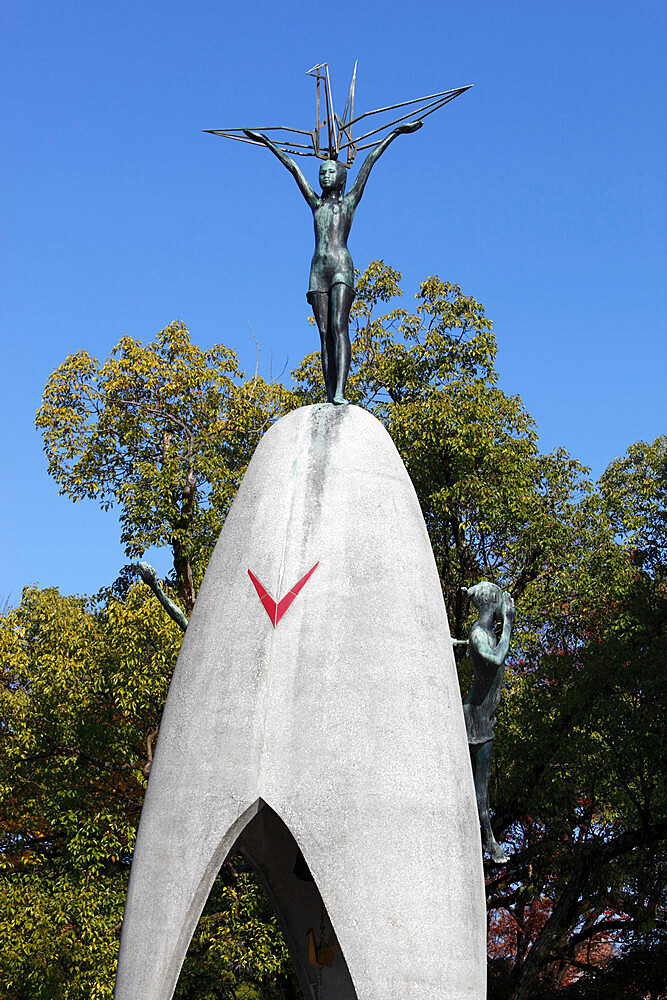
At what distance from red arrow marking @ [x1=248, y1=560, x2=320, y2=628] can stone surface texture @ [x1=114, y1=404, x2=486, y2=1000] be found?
0.10 feet

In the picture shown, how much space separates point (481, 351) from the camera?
63.3 feet

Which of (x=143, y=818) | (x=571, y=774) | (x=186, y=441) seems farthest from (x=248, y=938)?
(x=143, y=818)

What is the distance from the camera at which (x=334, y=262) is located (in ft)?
25.5

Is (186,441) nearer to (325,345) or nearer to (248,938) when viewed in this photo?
(248,938)

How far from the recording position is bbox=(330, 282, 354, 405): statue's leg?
25.1 ft

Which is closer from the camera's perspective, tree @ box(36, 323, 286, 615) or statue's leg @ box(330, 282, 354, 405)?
statue's leg @ box(330, 282, 354, 405)

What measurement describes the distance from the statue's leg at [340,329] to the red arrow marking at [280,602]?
4.95 ft

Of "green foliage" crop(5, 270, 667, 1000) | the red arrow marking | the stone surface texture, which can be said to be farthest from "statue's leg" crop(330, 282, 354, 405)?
"green foliage" crop(5, 270, 667, 1000)

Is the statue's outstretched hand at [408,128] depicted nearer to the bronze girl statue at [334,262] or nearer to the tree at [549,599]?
the bronze girl statue at [334,262]

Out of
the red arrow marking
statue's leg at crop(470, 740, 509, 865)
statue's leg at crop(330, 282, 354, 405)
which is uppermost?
statue's leg at crop(330, 282, 354, 405)

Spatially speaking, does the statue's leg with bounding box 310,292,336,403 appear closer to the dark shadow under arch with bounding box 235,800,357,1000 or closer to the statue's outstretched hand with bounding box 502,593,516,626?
the statue's outstretched hand with bounding box 502,593,516,626

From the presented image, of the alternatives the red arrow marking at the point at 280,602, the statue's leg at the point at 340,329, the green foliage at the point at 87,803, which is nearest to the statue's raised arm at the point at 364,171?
the statue's leg at the point at 340,329

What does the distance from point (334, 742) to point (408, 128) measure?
4.38 meters

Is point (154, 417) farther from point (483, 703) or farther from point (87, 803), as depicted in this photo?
point (483, 703)
